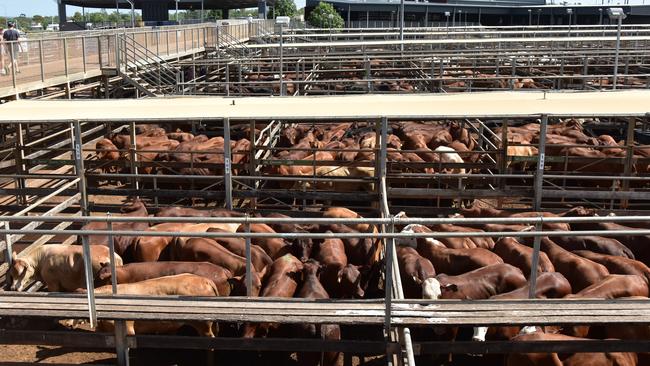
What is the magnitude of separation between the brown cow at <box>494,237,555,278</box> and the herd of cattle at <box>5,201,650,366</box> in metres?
0.02

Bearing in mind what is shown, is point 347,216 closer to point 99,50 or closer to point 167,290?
point 167,290

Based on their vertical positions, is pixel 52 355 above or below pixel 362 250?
below

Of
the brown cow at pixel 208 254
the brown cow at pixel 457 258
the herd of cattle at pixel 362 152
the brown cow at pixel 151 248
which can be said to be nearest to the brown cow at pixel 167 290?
the brown cow at pixel 208 254

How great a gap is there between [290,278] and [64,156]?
12.2 m

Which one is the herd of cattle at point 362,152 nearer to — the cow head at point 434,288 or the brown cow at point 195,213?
the brown cow at point 195,213

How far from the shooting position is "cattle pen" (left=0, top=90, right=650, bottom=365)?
23.7 ft

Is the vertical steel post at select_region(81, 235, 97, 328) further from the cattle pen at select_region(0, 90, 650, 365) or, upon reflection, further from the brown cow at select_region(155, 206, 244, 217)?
the brown cow at select_region(155, 206, 244, 217)

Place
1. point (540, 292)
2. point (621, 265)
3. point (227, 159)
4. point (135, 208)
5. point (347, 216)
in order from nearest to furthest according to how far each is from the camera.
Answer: point (540, 292)
point (621, 265)
point (347, 216)
point (227, 159)
point (135, 208)

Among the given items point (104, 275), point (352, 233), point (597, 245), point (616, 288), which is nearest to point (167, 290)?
point (104, 275)

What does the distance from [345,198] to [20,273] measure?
6.05m

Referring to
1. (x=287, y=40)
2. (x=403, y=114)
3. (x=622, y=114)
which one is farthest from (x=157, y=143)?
(x=287, y=40)

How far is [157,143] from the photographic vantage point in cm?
1816

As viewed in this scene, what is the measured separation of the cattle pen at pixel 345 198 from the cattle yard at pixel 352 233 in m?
0.03

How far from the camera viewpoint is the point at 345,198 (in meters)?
13.5
